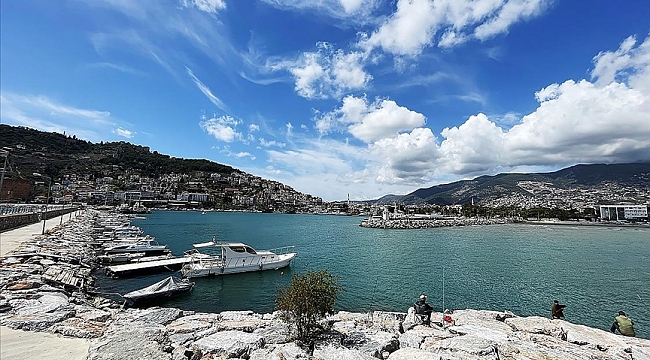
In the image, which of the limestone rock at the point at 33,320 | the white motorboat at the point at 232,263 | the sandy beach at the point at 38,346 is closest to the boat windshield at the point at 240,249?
the white motorboat at the point at 232,263

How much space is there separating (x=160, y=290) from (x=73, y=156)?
16999 centimetres

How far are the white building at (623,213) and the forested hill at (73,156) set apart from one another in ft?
683

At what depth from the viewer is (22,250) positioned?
18484 mm

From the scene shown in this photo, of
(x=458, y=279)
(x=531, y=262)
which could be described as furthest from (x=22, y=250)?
(x=531, y=262)

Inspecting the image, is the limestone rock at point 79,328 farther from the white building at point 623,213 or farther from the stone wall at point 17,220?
the white building at point 623,213

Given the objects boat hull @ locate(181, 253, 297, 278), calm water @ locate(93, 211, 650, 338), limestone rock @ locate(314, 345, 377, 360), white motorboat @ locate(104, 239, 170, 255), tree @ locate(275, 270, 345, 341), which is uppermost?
tree @ locate(275, 270, 345, 341)

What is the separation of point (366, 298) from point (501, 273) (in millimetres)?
14860

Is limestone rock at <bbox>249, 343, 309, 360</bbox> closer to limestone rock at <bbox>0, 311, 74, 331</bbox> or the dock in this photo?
limestone rock at <bbox>0, 311, 74, 331</bbox>

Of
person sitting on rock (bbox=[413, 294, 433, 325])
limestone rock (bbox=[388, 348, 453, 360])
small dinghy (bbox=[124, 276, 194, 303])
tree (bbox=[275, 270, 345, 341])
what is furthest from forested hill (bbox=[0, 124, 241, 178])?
limestone rock (bbox=[388, 348, 453, 360])

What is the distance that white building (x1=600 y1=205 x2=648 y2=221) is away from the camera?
128 metres

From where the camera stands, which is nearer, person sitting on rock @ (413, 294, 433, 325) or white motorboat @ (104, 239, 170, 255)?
person sitting on rock @ (413, 294, 433, 325)

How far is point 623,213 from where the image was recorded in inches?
5197

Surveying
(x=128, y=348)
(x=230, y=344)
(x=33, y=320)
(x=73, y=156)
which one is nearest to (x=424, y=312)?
(x=230, y=344)

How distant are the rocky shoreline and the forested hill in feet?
353
